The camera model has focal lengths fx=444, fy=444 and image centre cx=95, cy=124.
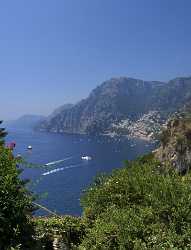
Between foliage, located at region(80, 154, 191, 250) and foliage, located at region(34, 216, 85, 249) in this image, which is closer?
foliage, located at region(80, 154, 191, 250)

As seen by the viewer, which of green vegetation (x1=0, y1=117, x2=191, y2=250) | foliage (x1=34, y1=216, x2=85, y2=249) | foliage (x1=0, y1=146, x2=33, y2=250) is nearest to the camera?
foliage (x1=0, y1=146, x2=33, y2=250)

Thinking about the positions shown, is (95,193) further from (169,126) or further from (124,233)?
(169,126)

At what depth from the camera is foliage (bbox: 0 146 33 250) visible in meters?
14.8

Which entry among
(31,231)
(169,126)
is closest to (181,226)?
(31,231)

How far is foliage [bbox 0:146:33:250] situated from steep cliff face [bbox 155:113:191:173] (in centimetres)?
9062

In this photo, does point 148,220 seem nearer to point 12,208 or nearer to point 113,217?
point 113,217

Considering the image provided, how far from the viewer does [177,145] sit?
11219 centimetres

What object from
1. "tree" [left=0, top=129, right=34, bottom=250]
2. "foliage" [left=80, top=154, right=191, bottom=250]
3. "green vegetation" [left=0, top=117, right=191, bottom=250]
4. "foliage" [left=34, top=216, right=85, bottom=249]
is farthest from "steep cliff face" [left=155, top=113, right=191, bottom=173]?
"tree" [left=0, top=129, right=34, bottom=250]

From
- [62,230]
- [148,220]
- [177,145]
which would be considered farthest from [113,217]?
[177,145]

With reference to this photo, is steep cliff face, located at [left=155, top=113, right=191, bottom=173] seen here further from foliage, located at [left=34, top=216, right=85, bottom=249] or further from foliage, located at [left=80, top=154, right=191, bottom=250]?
foliage, located at [left=80, top=154, right=191, bottom=250]

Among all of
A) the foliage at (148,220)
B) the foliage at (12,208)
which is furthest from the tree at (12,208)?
the foliage at (148,220)

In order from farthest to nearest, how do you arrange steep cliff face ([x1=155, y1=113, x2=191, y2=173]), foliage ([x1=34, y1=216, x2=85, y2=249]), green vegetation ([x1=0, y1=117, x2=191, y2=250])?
steep cliff face ([x1=155, y1=113, x2=191, y2=173]), foliage ([x1=34, y1=216, x2=85, y2=249]), green vegetation ([x1=0, y1=117, x2=191, y2=250])

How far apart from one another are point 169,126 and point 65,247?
105 metres

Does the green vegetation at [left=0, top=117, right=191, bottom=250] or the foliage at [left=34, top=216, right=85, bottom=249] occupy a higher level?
the green vegetation at [left=0, top=117, right=191, bottom=250]
